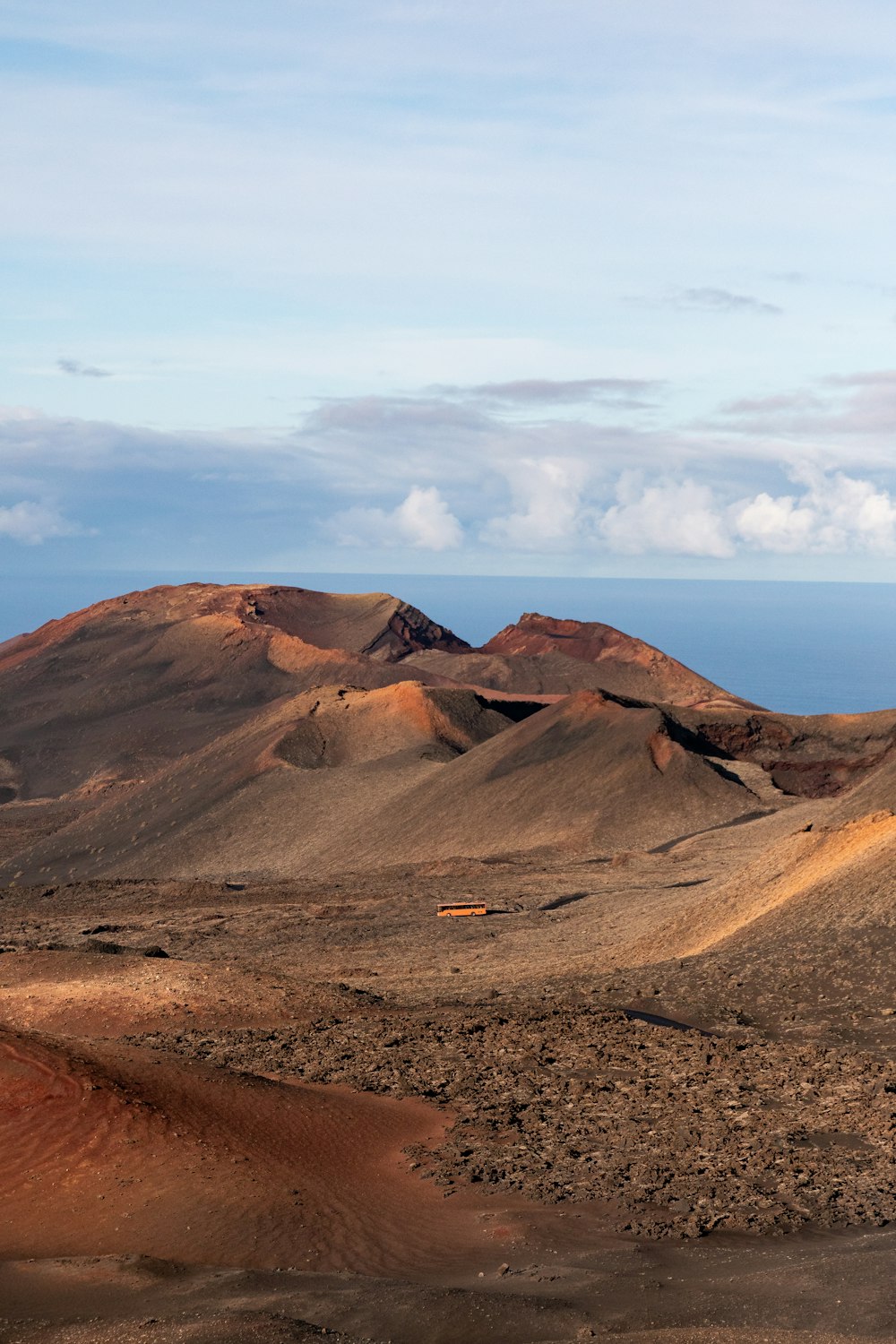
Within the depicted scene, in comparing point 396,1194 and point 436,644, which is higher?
point 436,644

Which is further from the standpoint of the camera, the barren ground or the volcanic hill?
the volcanic hill

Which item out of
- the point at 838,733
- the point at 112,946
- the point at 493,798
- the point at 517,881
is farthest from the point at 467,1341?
the point at 838,733

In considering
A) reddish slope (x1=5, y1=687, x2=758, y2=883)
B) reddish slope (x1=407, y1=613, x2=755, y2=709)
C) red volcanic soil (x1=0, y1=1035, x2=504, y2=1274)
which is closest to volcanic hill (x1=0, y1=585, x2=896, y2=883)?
reddish slope (x1=5, y1=687, x2=758, y2=883)

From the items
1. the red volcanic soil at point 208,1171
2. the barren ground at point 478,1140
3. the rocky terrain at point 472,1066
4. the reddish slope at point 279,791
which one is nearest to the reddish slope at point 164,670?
the reddish slope at point 279,791

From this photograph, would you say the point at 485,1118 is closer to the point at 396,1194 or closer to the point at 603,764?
the point at 396,1194

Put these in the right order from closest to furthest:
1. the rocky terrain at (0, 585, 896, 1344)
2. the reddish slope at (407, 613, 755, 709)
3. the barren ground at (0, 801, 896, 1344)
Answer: the barren ground at (0, 801, 896, 1344), the rocky terrain at (0, 585, 896, 1344), the reddish slope at (407, 613, 755, 709)

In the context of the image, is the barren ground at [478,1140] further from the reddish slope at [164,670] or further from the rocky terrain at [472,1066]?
the reddish slope at [164,670]

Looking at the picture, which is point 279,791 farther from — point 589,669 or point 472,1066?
point 589,669

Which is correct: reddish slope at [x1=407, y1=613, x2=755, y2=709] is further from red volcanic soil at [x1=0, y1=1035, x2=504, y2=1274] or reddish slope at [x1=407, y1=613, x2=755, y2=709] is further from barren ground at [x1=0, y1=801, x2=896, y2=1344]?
red volcanic soil at [x1=0, y1=1035, x2=504, y2=1274]

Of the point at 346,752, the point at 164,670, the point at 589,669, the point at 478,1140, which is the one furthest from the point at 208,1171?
the point at 589,669
